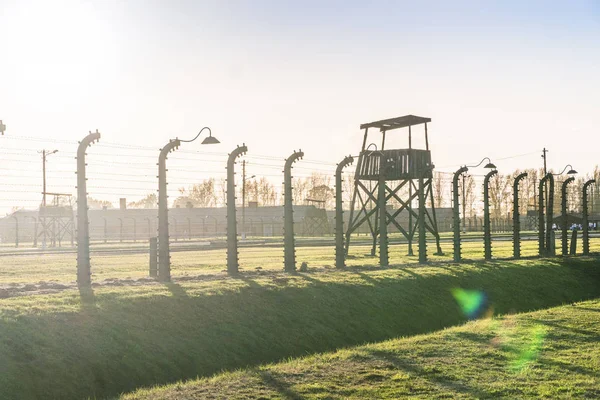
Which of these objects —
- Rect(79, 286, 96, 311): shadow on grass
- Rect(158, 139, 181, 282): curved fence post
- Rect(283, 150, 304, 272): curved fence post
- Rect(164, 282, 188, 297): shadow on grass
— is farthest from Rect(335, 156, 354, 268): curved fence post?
Rect(79, 286, 96, 311): shadow on grass

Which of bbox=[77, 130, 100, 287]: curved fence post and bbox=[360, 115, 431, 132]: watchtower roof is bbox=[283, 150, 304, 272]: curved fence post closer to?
bbox=[77, 130, 100, 287]: curved fence post

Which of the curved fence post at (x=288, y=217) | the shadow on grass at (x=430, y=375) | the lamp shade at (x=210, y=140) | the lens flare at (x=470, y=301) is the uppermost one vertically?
the lamp shade at (x=210, y=140)

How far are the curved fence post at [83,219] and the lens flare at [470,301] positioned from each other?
831 centimetres

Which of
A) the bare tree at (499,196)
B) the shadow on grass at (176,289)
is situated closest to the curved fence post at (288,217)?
the shadow on grass at (176,289)

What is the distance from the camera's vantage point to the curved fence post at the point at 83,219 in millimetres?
13547

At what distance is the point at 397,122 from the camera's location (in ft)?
96.1

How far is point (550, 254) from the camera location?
26875mm

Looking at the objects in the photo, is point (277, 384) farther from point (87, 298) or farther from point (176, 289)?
point (176, 289)

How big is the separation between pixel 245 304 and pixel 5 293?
419 cm

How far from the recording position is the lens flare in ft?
54.3

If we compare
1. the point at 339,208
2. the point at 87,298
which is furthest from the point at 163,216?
the point at 339,208

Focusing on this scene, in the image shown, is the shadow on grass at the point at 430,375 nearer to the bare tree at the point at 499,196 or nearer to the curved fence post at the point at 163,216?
the curved fence post at the point at 163,216

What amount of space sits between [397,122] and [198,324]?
760 inches

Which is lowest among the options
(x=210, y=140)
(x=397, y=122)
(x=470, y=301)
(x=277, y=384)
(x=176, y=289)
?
(x=470, y=301)
